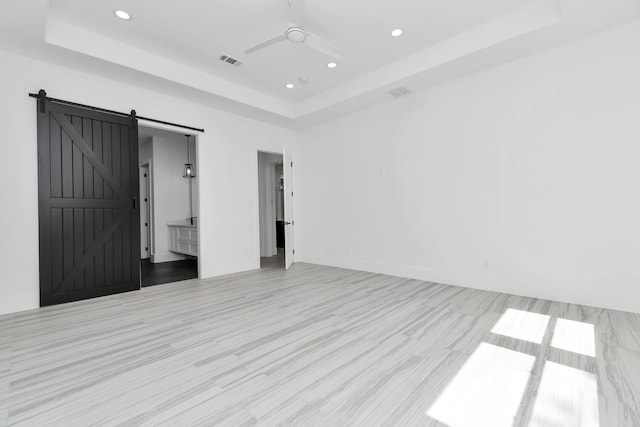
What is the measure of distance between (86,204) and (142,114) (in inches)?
61.4

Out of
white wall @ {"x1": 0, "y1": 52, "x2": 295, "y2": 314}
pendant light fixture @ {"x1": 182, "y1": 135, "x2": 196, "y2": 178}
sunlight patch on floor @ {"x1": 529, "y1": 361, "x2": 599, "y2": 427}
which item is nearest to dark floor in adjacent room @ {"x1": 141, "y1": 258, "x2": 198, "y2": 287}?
white wall @ {"x1": 0, "y1": 52, "x2": 295, "y2": 314}

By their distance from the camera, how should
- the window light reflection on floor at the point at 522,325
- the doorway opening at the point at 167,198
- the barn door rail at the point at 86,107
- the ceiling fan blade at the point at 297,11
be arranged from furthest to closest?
the doorway opening at the point at 167,198
the barn door rail at the point at 86,107
the ceiling fan blade at the point at 297,11
the window light reflection on floor at the point at 522,325

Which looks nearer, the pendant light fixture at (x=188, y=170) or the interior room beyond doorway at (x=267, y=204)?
the pendant light fixture at (x=188, y=170)

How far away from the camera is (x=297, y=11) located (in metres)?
3.02

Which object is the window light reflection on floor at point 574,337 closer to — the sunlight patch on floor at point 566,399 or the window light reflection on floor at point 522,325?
the window light reflection on floor at point 522,325

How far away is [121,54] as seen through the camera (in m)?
3.83

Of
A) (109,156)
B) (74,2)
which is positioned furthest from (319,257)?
(74,2)

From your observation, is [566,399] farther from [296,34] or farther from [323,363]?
[296,34]

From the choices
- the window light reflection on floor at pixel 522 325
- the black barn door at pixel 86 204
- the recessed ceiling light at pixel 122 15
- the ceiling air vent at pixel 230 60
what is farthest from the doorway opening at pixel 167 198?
the window light reflection on floor at pixel 522 325

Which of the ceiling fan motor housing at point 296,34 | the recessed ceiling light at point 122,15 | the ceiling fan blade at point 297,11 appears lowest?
the ceiling fan motor housing at point 296,34

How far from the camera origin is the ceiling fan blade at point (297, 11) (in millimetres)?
2900

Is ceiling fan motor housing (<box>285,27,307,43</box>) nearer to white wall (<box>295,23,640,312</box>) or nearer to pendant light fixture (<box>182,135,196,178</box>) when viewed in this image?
white wall (<box>295,23,640,312</box>)

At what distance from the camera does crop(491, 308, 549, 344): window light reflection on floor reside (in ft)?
8.71

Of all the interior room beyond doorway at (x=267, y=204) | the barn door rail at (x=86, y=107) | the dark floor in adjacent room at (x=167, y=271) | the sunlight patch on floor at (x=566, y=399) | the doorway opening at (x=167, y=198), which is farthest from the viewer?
the interior room beyond doorway at (x=267, y=204)
